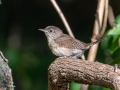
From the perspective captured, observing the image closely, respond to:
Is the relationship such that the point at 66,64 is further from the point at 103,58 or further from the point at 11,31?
the point at 11,31

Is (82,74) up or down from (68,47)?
down

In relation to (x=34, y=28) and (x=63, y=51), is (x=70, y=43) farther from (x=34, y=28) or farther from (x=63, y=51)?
(x=34, y=28)

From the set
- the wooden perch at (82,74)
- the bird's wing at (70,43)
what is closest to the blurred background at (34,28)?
the bird's wing at (70,43)

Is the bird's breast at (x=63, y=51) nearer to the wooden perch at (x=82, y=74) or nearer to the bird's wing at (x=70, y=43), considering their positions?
the bird's wing at (x=70, y=43)

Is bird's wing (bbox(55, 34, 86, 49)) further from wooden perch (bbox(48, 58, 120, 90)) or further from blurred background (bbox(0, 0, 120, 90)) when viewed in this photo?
blurred background (bbox(0, 0, 120, 90))

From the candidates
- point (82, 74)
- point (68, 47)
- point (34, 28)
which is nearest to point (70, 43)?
point (68, 47)

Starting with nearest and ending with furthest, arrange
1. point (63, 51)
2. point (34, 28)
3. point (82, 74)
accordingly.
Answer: point (82, 74) < point (63, 51) < point (34, 28)
